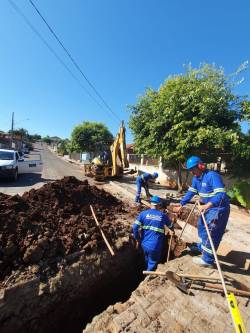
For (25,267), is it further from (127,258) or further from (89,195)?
(89,195)

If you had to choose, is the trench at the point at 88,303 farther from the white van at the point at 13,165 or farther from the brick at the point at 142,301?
the white van at the point at 13,165

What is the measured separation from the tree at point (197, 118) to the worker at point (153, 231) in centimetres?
671

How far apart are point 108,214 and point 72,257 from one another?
2.38 metres

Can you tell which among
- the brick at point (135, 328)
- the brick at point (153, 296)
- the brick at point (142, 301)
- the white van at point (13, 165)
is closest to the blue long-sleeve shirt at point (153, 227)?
the brick at point (153, 296)

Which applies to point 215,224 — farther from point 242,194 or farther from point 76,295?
point 242,194

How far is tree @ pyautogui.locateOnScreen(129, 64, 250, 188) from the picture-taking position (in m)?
10.4

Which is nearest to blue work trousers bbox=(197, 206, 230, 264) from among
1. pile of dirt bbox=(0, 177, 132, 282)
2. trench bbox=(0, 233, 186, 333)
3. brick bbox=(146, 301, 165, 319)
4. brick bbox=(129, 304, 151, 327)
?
trench bbox=(0, 233, 186, 333)

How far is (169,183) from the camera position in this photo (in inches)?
594

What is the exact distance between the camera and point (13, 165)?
36.6 feet

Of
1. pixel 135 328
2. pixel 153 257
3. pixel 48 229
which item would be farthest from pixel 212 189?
pixel 48 229

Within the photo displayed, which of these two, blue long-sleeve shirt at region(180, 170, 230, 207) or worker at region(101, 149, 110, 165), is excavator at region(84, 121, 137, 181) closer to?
worker at region(101, 149, 110, 165)

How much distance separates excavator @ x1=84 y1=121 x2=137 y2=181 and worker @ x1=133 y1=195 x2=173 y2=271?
8881 mm

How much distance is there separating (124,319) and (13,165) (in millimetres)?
10287

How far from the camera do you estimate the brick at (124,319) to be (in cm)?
270
